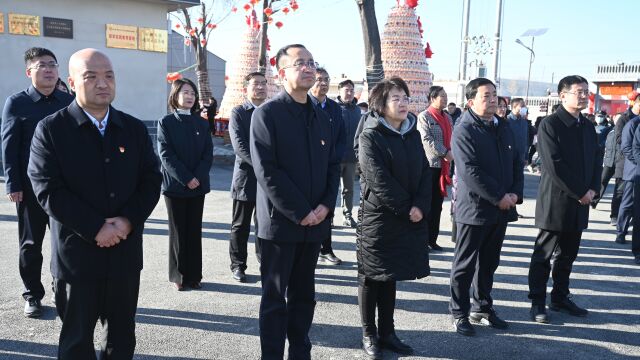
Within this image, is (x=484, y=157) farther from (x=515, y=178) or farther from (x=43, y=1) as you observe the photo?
(x=43, y=1)

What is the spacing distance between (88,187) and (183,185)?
211 centimetres

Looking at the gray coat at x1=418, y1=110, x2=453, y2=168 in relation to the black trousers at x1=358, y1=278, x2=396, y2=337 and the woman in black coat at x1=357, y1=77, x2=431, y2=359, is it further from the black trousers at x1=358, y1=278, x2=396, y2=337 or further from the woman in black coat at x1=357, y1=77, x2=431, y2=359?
the black trousers at x1=358, y1=278, x2=396, y2=337

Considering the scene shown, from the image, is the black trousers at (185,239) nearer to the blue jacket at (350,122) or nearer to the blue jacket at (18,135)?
the blue jacket at (18,135)

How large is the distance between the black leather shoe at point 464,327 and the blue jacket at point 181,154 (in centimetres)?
250

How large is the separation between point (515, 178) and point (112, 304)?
3.22 meters

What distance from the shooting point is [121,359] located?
2.85 meters

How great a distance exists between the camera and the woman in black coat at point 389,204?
11.6 feet

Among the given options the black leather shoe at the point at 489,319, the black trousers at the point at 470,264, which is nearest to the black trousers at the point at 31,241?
the black trousers at the point at 470,264

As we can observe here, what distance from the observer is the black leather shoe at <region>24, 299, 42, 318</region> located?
4.11 metres

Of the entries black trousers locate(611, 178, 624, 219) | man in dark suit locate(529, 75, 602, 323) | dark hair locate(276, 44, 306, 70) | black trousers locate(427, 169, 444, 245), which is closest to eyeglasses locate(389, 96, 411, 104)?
dark hair locate(276, 44, 306, 70)

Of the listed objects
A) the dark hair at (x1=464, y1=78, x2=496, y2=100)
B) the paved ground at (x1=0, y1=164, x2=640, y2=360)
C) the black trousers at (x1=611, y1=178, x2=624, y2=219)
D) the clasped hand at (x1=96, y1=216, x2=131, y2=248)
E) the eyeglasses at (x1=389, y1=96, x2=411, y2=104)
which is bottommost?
the paved ground at (x1=0, y1=164, x2=640, y2=360)

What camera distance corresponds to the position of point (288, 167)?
330cm

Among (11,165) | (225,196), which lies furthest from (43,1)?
(11,165)

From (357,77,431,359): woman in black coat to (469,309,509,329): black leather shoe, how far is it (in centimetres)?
87
